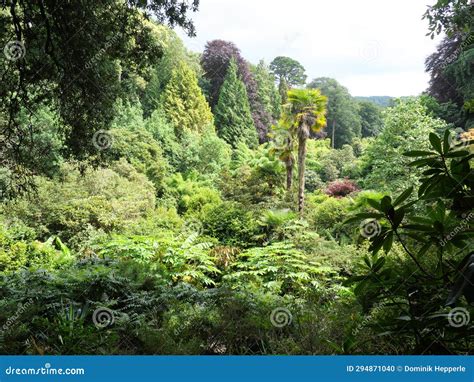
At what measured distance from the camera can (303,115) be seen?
45.1 ft

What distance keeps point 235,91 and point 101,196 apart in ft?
43.4

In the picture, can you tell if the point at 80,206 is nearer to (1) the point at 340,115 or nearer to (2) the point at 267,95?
(2) the point at 267,95

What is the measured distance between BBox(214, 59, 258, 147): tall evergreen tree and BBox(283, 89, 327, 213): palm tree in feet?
28.2

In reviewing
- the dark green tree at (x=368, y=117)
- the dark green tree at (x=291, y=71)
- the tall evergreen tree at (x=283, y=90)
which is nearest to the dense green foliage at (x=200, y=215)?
the tall evergreen tree at (x=283, y=90)

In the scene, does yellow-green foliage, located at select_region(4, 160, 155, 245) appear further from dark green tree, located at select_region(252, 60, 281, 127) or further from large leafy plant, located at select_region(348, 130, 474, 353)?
dark green tree, located at select_region(252, 60, 281, 127)

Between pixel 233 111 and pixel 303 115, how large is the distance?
9.63m

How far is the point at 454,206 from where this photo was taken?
51.5 inches

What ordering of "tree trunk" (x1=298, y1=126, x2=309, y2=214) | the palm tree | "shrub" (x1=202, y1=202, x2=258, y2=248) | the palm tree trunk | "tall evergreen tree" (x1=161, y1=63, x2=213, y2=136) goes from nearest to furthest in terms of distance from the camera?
"shrub" (x1=202, y1=202, x2=258, y2=248) < "tree trunk" (x1=298, y1=126, x2=309, y2=214) < the palm tree < the palm tree trunk < "tall evergreen tree" (x1=161, y1=63, x2=213, y2=136)

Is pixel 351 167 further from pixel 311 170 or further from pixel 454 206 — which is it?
pixel 454 206

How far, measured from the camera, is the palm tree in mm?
13773

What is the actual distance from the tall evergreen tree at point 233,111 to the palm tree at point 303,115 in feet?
28.2

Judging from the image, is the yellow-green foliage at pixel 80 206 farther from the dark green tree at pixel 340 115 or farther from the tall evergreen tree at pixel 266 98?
the dark green tree at pixel 340 115

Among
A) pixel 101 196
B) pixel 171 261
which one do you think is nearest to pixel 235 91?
pixel 101 196

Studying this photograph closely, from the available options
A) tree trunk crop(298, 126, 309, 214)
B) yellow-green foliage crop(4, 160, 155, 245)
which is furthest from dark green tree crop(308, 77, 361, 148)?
yellow-green foliage crop(4, 160, 155, 245)
